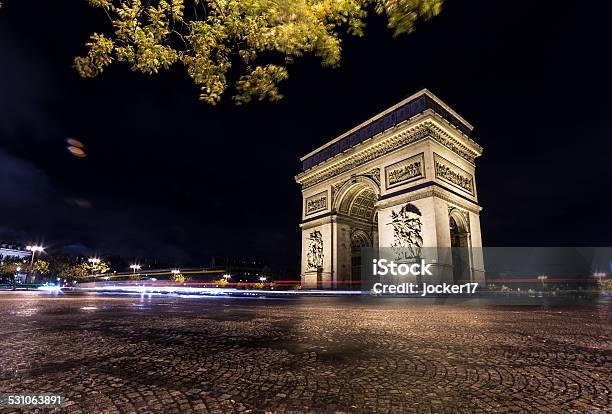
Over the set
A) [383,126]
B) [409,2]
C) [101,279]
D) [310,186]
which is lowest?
[101,279]

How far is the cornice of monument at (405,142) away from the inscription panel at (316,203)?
1787 mm

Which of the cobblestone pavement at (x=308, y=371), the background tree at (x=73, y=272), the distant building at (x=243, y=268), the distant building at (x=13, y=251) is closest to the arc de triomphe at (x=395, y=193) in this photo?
the cobblestone pavement at (x=308, y=371)

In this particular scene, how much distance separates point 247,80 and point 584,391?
5547 mm

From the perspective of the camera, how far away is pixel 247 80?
17.3ft

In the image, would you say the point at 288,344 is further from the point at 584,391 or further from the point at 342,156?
the point at 342,156

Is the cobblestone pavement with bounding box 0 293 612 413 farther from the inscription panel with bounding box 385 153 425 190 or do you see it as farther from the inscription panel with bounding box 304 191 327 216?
the inscription panel with bounding box 304 191 327 216

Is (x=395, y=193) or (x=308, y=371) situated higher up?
Answer: (x=395, y=193)

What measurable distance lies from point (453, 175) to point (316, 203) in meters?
11.9

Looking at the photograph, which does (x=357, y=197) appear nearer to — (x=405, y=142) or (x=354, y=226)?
(x=354, y=226)

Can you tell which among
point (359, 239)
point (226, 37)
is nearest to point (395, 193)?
point (359, 239)

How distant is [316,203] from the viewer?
28.2 metres

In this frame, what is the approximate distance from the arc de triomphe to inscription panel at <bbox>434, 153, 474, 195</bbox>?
3.0 inches

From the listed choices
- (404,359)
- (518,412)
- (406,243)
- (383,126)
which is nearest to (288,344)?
(404,359)

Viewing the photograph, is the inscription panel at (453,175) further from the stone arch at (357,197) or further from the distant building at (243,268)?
the distant building at (243,268)
